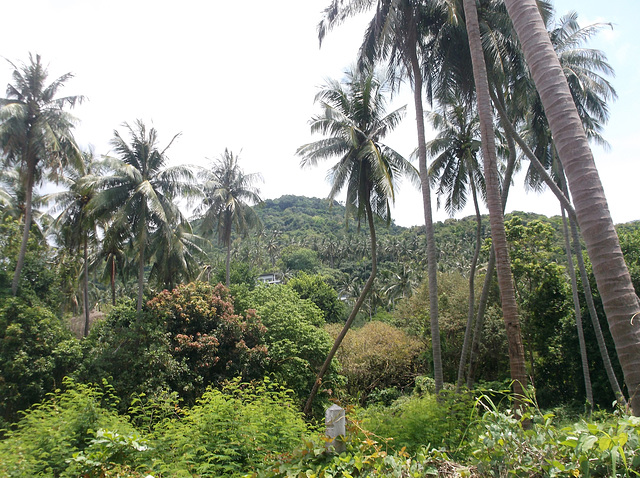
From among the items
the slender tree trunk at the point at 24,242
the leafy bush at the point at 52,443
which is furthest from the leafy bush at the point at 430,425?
the slender tree trunk at the point at 24,242

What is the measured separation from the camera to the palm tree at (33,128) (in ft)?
45.0

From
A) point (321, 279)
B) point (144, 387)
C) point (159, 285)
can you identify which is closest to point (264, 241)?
point (321, 279)

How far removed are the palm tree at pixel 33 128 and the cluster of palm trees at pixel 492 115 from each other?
30.8ft

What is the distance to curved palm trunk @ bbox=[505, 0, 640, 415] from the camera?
10.0 ft

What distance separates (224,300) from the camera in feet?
49.8

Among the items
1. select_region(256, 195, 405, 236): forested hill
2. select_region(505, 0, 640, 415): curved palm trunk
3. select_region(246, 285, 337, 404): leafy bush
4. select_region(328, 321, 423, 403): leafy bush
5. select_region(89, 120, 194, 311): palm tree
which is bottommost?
select_region(328, 321, 423, 403): leafy bush

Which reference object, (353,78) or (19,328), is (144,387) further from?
(353,78)

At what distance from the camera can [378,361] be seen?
64.7 feet

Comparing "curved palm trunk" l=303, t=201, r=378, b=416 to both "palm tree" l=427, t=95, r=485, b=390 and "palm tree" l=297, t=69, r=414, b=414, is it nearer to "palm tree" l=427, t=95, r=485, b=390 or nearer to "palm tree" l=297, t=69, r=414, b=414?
"palm tree" l=297, t=69, r=414, b=414

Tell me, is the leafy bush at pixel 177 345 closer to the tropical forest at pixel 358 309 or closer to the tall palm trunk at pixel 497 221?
the tropical forest at pixel 358 309

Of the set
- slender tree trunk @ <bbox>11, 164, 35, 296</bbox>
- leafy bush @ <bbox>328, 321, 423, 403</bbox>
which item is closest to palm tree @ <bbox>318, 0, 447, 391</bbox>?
leafy bush @ <bbox>328, 321, 423, 403</bbox>

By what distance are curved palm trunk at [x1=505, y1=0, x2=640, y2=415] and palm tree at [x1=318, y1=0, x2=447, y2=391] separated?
265 inches

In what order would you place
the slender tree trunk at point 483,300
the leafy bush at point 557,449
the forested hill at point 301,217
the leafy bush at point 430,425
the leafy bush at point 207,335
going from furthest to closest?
1. the forested hill at point 301,217
2. the leafy bush at point 207,335
3. the slender tree trunk at point 483,300
4. the leafy bush at point 430,425
5. the leafy bush at point 557,449

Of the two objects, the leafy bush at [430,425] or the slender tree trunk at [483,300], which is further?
the slender tree trunk at [483,300]
